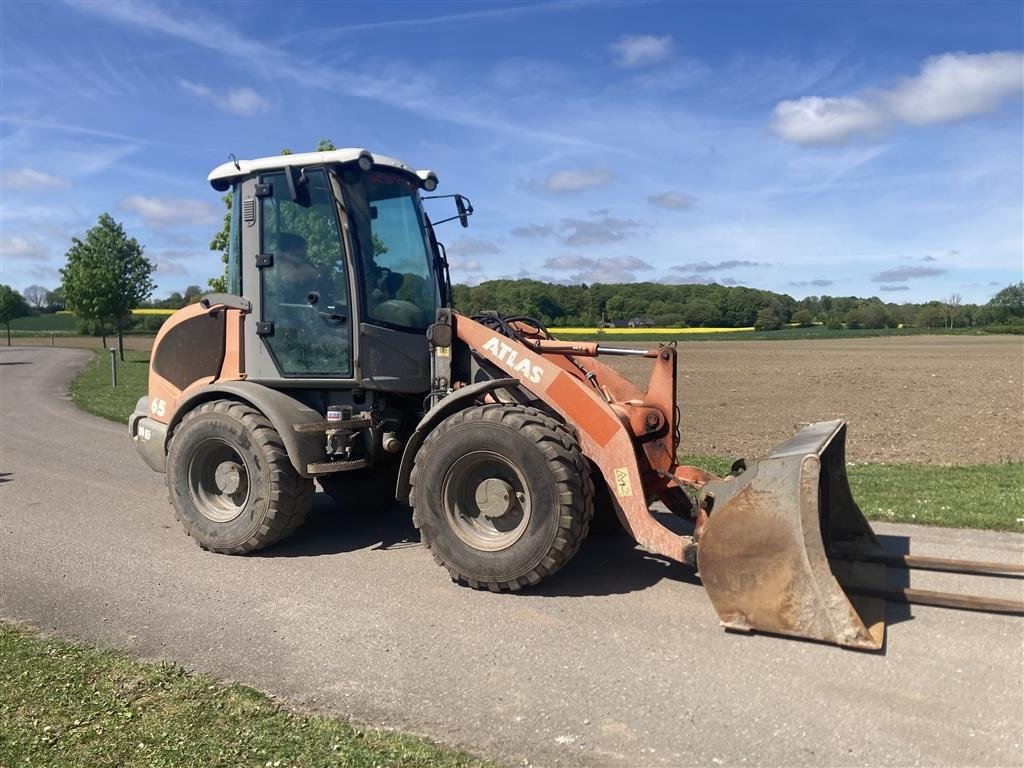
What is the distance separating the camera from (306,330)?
20.4 ft

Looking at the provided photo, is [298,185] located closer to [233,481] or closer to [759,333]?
[233,481]

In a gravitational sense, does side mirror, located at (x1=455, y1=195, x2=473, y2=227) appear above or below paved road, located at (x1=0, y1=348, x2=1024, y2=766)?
above

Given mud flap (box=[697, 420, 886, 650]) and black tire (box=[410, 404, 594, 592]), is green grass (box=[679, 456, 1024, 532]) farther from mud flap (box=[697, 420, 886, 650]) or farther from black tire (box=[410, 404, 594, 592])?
black tire (box=[410, 404, 594, 592])

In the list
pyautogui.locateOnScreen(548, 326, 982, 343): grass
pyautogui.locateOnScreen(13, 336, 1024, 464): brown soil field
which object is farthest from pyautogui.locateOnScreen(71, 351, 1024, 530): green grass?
pyautogui.locateOnScreen(548, 326, 982, 343): grass

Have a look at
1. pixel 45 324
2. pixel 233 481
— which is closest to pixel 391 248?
pixel 233 481

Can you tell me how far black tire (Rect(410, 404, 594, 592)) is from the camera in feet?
16.3

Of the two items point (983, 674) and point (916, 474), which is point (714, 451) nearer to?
point (916, 474)

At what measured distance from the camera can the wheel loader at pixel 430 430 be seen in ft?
14.9

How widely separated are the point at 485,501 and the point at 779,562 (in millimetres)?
1916

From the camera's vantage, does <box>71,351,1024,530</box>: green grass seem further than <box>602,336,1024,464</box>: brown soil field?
No

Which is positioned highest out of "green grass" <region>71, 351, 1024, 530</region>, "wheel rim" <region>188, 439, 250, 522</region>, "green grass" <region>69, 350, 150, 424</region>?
"wheel rim" <region>188, 439, 250, 522</region>

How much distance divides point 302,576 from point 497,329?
230 cm

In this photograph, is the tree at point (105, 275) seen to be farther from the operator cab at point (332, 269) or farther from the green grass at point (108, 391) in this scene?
the operator cab at point (332, 269)

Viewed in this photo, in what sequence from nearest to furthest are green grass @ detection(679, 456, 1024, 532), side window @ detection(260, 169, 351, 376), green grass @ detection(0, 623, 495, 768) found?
green grass @ detection(0, 623, 495, 768) → side window @ detection(260, 169, 351, 376) → green grass @ detection(679, 456, 1024, 532)
